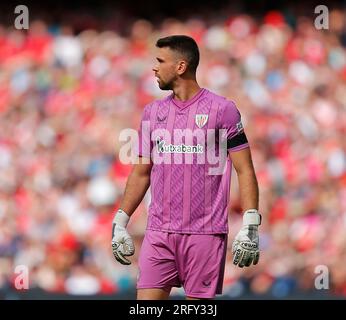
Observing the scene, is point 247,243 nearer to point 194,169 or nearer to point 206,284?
point 206,284

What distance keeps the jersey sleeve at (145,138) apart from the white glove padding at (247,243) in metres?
0.73

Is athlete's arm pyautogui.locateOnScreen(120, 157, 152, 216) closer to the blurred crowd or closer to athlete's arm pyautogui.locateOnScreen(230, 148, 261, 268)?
athlete's arm pyautogui.locateOnScreen(230, 148, 261, 268)

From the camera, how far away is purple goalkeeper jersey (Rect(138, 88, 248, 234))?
17.4ft

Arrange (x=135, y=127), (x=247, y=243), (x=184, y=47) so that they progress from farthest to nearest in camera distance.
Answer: (x=135, y=127) → (x=184, y=47) → (x=247, y=243)

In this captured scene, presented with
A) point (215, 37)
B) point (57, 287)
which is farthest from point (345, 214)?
point (57, 287)

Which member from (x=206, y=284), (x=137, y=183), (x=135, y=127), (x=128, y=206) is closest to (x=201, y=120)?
(x=137, y=183)

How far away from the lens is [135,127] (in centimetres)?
896

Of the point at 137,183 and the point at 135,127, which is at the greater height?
the point at 135,127

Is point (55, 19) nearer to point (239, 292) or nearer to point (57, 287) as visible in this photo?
point (57, 287)

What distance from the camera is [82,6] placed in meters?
9.74

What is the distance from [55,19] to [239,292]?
12.1 feet

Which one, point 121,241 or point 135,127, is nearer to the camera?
point 121,241

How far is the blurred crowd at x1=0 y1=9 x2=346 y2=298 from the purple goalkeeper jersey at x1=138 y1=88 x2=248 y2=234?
318cm

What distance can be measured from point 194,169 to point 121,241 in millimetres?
669
